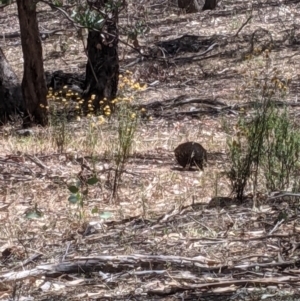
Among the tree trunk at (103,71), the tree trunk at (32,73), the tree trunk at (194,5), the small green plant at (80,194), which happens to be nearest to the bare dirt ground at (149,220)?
the small green plant at (80,194)

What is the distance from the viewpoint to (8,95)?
11273 mm

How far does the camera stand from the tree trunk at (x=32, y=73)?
32.5ft

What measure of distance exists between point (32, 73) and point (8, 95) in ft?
3.56

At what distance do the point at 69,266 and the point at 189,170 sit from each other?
3274 millimetres

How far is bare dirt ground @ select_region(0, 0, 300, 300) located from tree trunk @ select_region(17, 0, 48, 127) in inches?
14.2

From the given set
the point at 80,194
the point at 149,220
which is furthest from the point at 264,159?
the point at 80,194

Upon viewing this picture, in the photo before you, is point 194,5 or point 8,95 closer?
point 8,95

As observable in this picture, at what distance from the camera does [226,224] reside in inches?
206

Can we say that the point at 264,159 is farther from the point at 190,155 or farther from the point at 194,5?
the point at 194,5

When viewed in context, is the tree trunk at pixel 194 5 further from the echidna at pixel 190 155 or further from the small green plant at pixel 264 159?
the small green plant at pixel 264 159

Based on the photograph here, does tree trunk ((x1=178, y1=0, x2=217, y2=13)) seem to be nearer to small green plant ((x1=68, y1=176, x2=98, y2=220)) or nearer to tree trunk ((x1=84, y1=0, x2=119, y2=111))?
tree trunk ((x1=84, y1=0, x2=119, y2=111))

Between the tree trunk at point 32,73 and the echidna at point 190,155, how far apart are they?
2.73 meters

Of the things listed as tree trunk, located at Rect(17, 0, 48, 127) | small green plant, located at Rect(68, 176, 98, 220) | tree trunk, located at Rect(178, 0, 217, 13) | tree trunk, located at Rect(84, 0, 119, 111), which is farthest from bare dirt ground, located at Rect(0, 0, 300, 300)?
tree trunk, located at Rect(178, 0, 217, 13)

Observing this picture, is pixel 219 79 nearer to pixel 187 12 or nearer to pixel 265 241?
pixel 187 12
